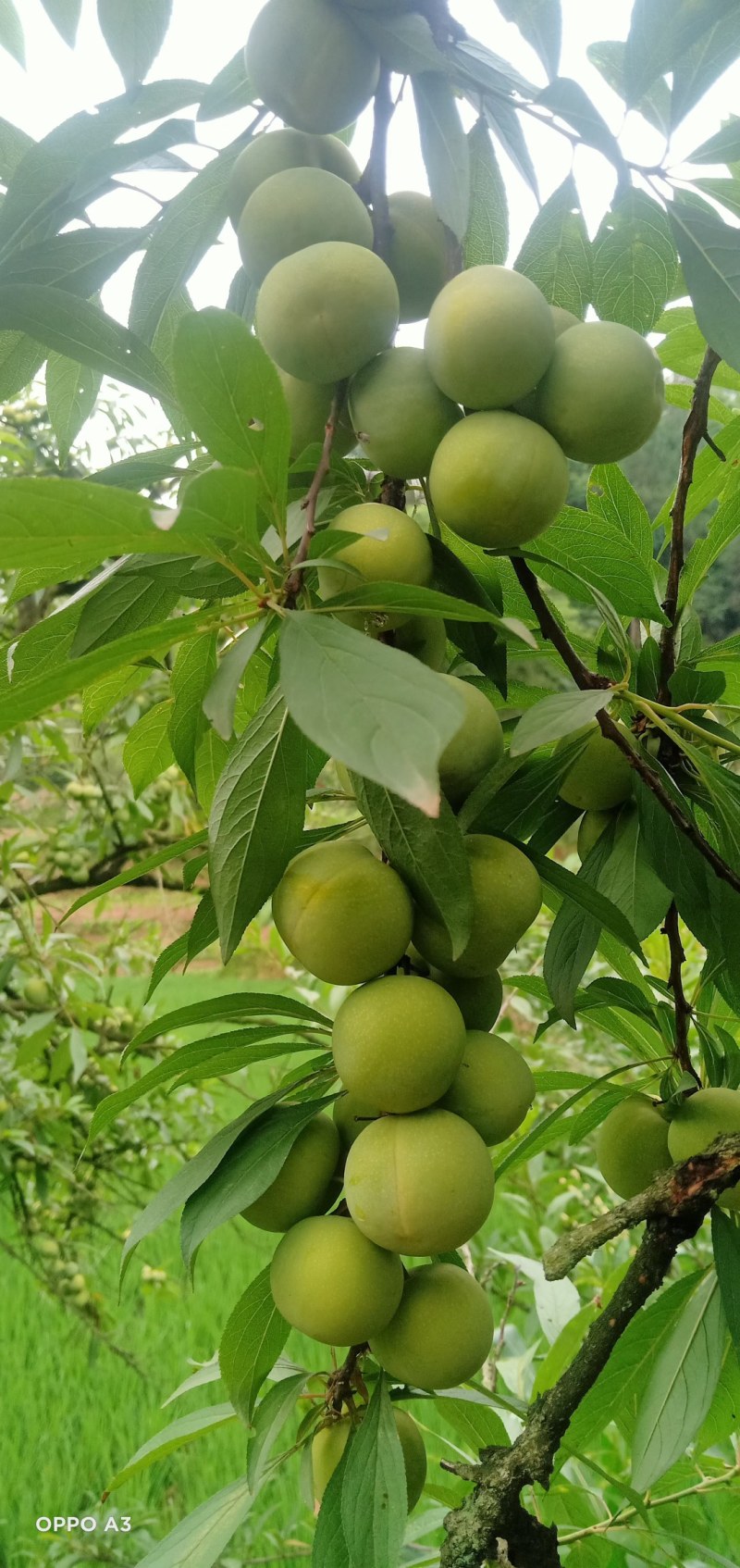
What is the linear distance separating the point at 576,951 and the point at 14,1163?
4.08 ft

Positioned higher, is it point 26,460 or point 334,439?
point 26,460

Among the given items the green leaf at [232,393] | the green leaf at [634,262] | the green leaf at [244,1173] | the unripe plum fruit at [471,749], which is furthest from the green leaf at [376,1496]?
the green leaf at [634,262]

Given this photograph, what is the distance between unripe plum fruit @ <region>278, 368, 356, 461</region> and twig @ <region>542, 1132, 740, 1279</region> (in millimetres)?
285

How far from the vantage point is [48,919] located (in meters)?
1.39

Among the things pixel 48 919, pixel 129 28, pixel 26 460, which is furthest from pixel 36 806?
pixel 129 28

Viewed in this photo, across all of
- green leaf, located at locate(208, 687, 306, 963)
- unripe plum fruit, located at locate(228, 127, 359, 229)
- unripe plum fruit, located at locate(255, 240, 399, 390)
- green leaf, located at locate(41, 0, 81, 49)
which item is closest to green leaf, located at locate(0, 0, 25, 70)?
green leaf, located at locate(41, 0, 81, 49)

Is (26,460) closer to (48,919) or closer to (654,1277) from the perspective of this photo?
(48,919)

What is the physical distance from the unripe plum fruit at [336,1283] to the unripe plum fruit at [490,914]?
99 mm

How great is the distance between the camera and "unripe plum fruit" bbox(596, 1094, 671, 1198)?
502mm

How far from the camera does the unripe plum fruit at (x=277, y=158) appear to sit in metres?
0.43

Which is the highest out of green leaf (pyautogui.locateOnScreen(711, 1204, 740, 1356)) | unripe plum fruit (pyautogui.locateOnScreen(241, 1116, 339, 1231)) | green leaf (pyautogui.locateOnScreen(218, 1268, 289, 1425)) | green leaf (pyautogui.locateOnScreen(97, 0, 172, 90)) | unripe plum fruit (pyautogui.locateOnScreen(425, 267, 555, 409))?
green leaf (pyautogui.locateOnScreen(97, 0, 172, 90))

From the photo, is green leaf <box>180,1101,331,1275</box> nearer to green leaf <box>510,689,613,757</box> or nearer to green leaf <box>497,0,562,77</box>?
green leaf <box>510,689,613,757</box>

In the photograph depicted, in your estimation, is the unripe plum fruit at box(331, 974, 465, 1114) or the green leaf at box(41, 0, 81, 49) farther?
the green leaf at box(41, 0, 81, 49)

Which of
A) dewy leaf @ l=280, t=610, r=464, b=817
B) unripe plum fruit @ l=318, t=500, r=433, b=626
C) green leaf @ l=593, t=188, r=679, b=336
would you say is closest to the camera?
dewy leaf @ l=280, t=610, r=464, b=817
